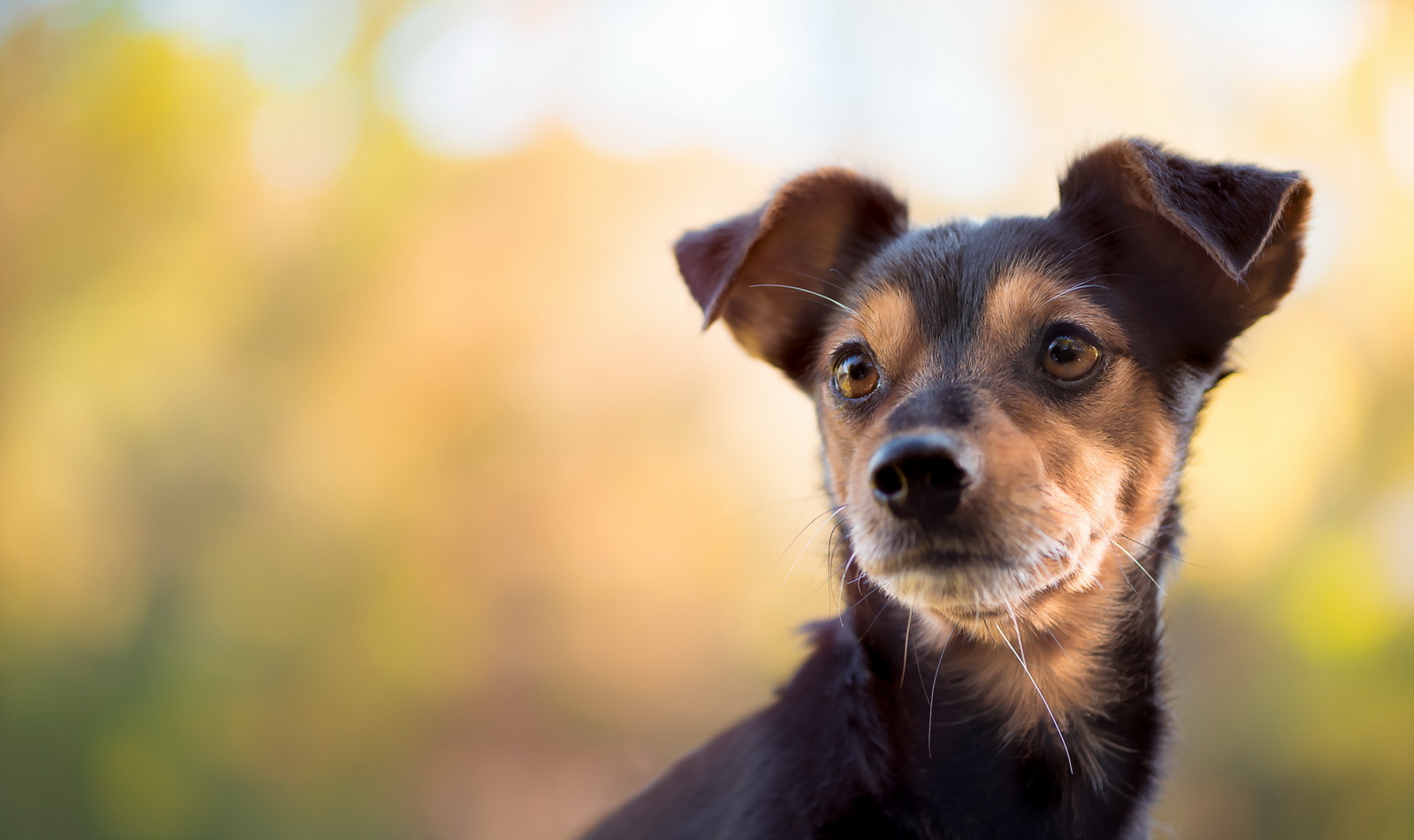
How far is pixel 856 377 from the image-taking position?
2453 millimetres

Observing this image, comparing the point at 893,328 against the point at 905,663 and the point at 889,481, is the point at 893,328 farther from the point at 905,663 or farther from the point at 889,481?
the point at 905,663

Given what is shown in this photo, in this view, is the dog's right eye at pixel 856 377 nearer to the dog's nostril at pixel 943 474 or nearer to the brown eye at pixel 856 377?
the brown eye at pixel 856 377

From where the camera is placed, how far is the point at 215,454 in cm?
573

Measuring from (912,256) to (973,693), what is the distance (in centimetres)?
115

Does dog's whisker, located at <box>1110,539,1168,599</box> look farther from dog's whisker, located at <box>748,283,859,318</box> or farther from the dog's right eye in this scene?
dog's whisker, located at <box>748,283,859,318</box>

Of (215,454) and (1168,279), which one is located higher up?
(1168,279)

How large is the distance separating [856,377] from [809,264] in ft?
1.97

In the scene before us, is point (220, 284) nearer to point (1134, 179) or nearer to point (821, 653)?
point (821, 653)

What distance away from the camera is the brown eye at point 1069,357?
2.23 meters

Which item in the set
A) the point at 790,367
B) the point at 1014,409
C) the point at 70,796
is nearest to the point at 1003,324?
the point at 1014,409

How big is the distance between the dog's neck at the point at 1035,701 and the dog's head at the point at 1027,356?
127 millimetres

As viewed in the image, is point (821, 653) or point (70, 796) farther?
point (70, 796)

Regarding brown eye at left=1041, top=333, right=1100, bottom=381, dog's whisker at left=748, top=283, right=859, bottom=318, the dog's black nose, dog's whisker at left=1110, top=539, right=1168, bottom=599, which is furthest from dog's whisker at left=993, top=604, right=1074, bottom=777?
dog's whisker at left=748, top=283, right=859, bottom=318

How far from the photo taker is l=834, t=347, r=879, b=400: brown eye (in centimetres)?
242
